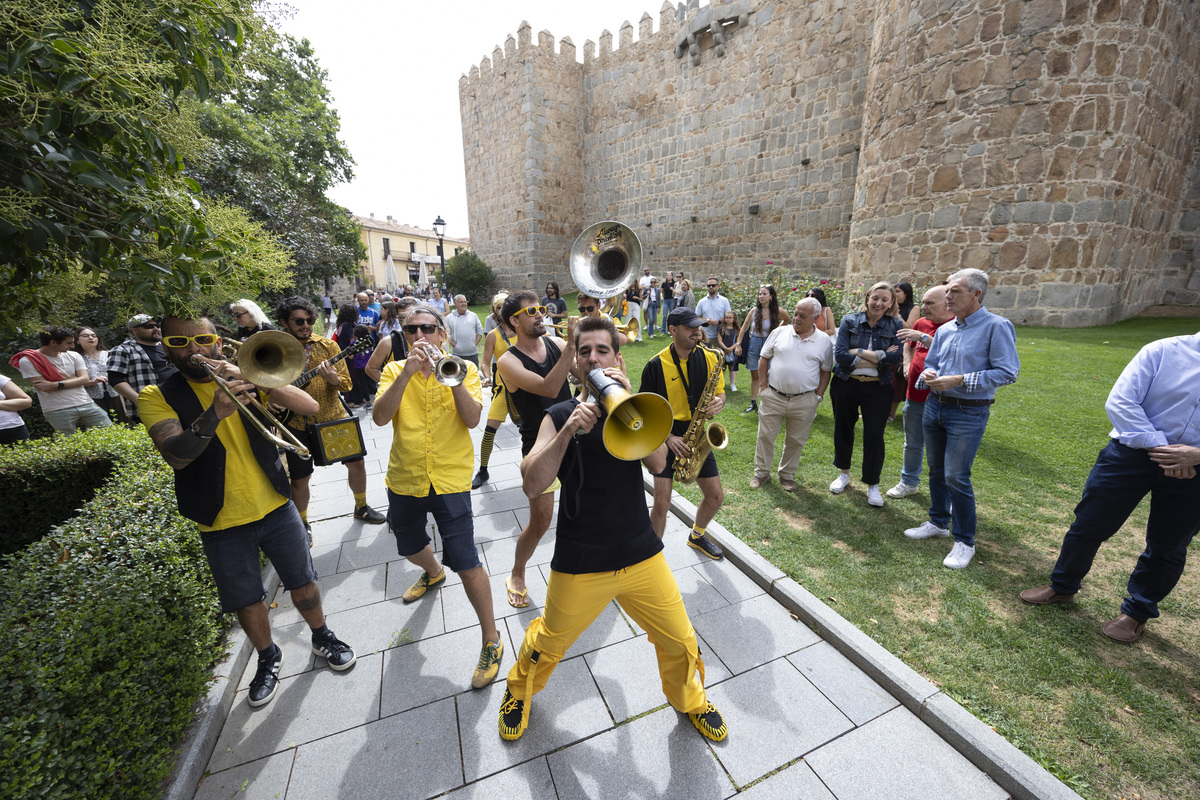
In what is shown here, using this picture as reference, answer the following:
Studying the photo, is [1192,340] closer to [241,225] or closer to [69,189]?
[241,225]

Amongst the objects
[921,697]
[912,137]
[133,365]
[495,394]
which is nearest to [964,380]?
[921,697]

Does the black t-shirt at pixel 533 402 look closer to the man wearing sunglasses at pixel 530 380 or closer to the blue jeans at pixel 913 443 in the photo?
the man wearing sunglasses at pixel 530 380

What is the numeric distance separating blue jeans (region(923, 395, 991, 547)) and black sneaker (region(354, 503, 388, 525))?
5154mm

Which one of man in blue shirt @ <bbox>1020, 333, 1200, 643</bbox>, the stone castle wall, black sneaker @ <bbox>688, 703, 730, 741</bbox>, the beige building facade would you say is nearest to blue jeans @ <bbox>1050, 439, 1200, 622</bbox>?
man in blue shirt @ <bbox>1020, 333, 1200, 643</bbox>

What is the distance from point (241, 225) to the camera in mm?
2631

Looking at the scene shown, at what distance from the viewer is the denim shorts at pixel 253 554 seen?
8.31 feet

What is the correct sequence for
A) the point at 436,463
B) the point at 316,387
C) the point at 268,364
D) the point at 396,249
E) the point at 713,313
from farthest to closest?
the point at 396,249, the point at 713,313, the point at 316,387, the point at 436,463, the point at 268,364

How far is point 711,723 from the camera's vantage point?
2.41 meters

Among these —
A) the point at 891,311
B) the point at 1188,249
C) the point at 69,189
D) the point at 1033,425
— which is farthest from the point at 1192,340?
the point at 1188,249

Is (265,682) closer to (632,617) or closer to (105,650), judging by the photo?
(105,650)

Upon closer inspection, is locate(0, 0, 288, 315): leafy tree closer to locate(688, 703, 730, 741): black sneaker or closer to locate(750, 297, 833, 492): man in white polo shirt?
locate(688, 703, 730, 741): black sneaker

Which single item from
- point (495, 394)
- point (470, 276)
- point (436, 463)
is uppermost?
point (470, 276)

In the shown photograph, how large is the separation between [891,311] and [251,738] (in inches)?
241

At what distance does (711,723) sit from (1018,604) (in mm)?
2532
